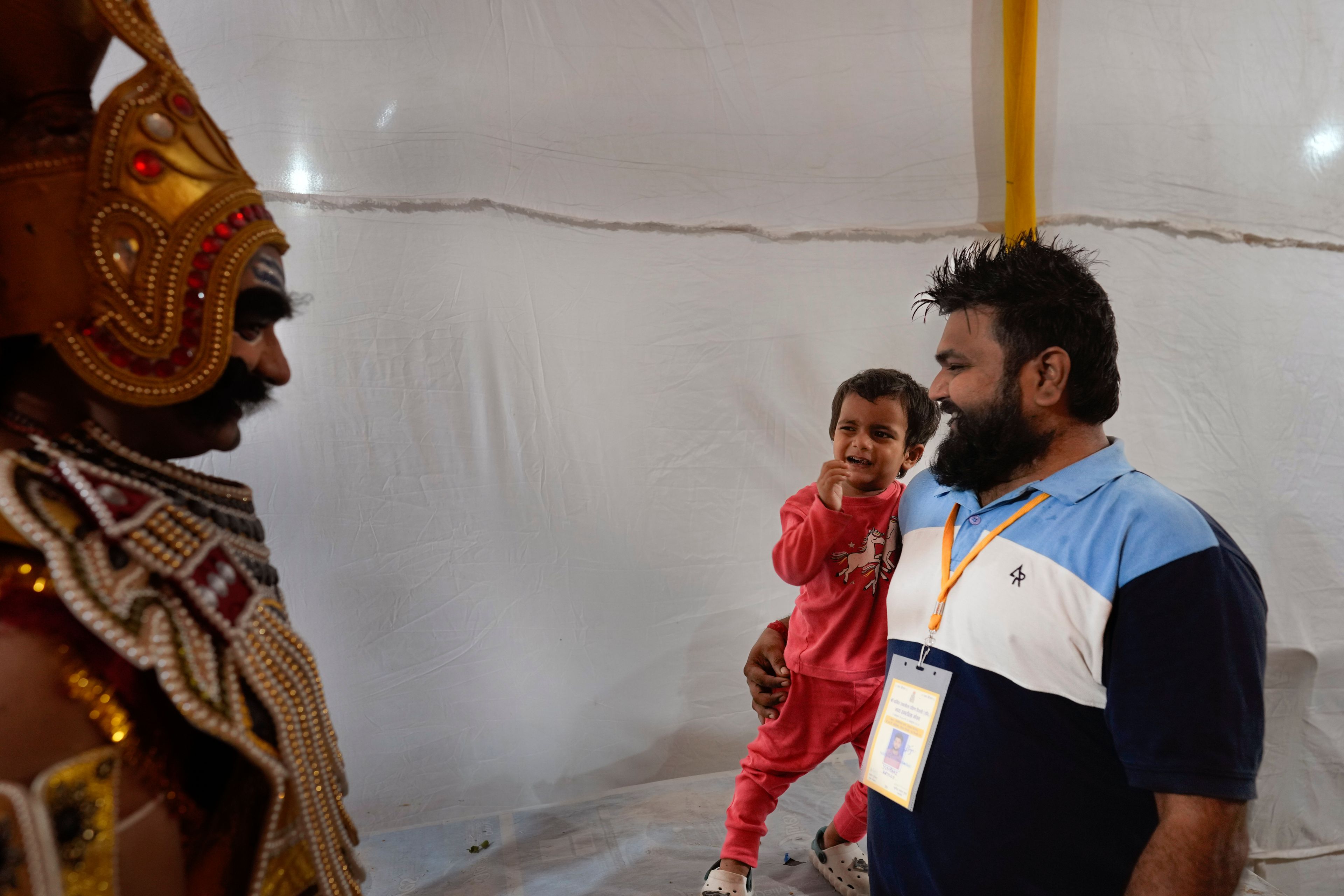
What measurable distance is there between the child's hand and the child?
0.05 metres

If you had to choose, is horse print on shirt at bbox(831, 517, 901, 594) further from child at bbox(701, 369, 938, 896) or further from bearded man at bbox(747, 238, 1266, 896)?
bearded man at bbox(747, 238, 1266, 896)

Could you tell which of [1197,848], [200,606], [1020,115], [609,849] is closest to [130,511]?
[200,606]

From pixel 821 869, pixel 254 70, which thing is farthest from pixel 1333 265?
pixel 254 70

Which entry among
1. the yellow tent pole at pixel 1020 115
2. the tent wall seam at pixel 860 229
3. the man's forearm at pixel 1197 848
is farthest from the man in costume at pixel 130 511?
the yellow tent pole at pixel 1020 115

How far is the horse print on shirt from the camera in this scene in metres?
1.58

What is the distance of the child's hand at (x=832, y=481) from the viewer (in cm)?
147

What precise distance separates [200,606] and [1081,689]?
38.4 inches

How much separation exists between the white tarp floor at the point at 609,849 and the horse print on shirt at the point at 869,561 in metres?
0.73

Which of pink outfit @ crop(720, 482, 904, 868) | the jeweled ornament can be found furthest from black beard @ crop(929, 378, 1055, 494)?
the jeweled ornament

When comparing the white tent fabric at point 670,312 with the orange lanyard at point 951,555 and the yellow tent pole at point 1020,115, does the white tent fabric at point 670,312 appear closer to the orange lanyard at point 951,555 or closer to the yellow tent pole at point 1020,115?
the yellow tent pole at point 1020,115

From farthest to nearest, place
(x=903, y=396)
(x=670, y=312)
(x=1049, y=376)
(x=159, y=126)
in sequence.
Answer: (x=670, y=312) → (x=903, y=396) → (x=1049, y=376) → (x=159, y=126)

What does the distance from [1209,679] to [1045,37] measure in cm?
174

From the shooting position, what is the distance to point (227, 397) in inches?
27.3

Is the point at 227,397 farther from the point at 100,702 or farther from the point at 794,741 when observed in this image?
the point at 794,741
